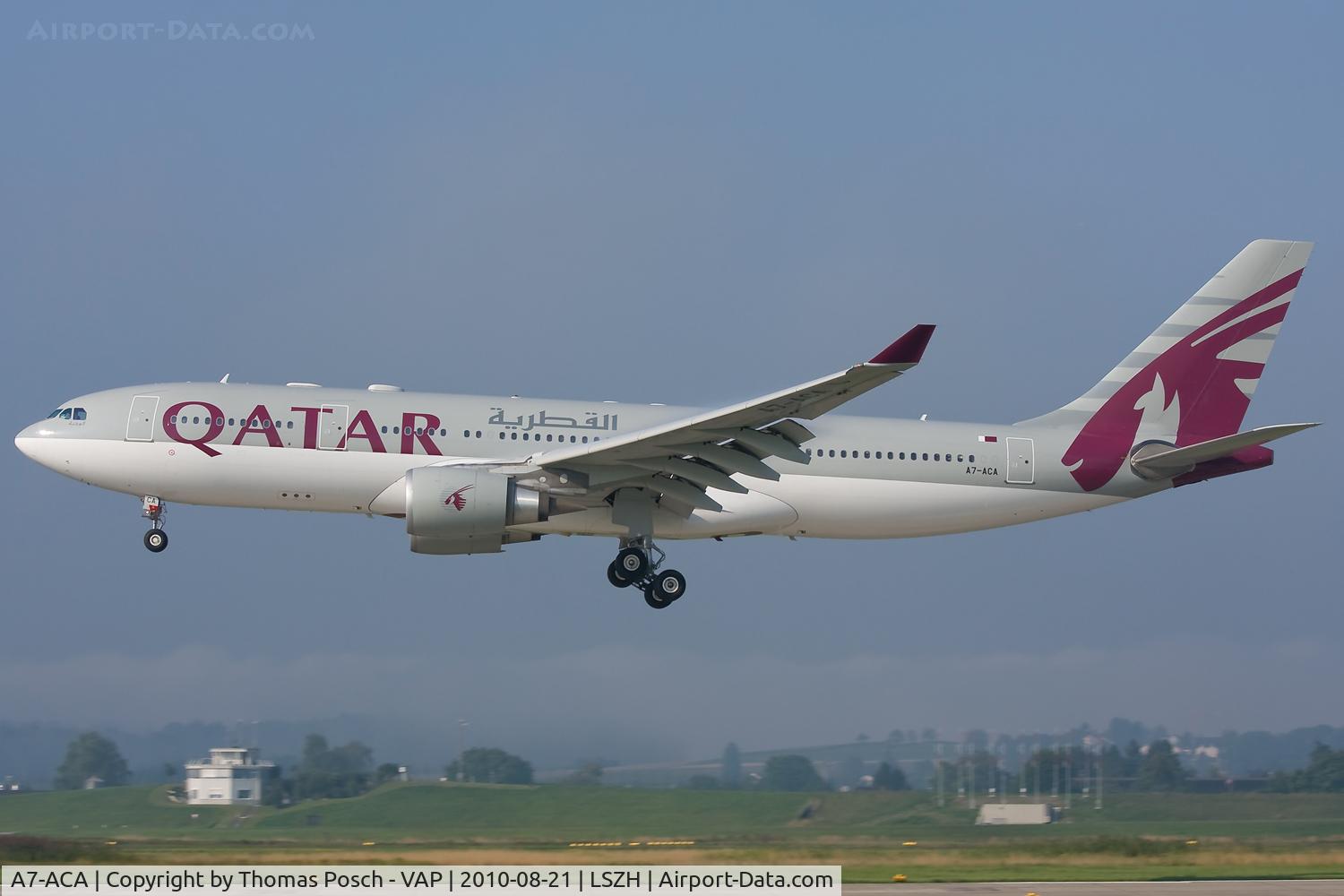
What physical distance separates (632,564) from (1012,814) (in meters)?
8.21

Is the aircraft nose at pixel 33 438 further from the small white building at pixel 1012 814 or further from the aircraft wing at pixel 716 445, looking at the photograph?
the small white building at pixel 1012 814

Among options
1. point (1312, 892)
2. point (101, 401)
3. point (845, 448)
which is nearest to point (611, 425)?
point (845, 448)

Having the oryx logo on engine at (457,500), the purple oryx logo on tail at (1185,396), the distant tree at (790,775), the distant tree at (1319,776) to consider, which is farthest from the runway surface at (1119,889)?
the purple oryx logo on tail at (1185,396)

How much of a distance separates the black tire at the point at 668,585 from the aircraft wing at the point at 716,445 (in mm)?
1717

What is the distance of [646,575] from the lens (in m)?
31.8

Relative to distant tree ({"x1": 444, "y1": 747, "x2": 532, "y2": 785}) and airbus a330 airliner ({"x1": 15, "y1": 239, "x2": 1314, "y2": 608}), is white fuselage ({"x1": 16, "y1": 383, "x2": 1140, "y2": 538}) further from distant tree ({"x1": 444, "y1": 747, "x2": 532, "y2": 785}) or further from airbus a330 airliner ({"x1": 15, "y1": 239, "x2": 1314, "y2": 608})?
distant tree ({"x1": 444, "y1": 747, "x2": 532, "y2": 785})

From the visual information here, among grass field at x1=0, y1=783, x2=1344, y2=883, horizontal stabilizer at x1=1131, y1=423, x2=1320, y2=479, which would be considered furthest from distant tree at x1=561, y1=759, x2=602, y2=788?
horizontal stabilizer at x1=1131, y1=423, x2=1320, y2=479

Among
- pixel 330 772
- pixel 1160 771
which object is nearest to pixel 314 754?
pixel 330 772

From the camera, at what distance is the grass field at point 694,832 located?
82.7ft

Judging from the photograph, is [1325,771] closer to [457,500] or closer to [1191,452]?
[1191,452]

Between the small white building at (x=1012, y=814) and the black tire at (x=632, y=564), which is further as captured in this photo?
the black tire at (x=632, y=564)

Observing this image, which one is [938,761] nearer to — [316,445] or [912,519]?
[912,519]

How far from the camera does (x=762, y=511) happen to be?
31469mm

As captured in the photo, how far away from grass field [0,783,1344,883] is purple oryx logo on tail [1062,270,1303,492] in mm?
6726
